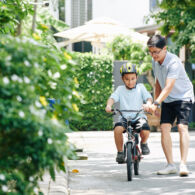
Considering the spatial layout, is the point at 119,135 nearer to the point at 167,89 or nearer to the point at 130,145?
the point at 130,145

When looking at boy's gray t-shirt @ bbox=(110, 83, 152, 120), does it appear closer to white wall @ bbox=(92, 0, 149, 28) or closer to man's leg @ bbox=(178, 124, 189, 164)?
man's leg @ bbox=(178, 124, 189, 164)

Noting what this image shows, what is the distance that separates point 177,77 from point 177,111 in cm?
54

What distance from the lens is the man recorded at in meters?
7.29

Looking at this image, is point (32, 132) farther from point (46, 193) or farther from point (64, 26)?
point (64, 26)

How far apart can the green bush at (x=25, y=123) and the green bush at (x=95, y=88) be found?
13.9 meters

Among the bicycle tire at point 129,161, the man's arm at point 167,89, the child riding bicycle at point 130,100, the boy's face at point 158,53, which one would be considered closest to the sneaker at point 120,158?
the child riding bicycle at point 130,100

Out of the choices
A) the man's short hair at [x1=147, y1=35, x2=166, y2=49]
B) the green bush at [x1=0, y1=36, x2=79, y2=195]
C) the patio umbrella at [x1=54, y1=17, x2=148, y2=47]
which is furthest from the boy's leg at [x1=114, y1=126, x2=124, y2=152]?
the patio umbrella at [x1=54, y1=17, x2=148, y2=47]

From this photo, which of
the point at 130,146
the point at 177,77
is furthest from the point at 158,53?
the point at 130,146

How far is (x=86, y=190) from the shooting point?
6434mm

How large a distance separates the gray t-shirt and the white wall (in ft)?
70.6

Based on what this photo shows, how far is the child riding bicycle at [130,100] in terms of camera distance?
7.26 metres

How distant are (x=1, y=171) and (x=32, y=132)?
44 cm

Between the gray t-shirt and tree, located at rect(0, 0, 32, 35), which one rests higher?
A: tree, located at rect(0, 0, 32, 35)

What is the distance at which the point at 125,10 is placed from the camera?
30.1m
